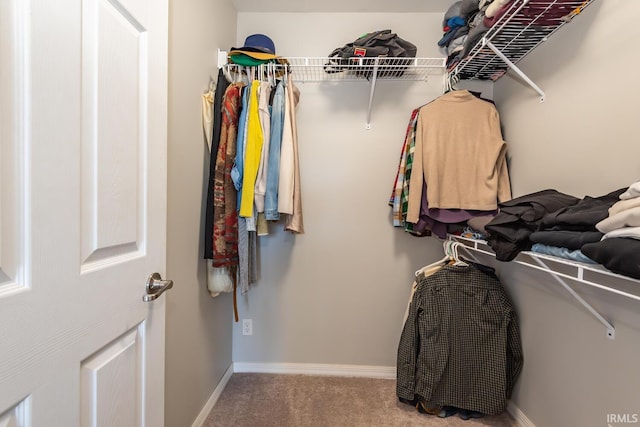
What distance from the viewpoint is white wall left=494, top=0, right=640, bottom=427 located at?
3.21ft

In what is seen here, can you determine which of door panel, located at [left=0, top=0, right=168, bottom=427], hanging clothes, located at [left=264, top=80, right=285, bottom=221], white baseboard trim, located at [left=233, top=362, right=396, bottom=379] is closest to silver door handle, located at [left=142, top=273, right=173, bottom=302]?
door panel, located at [left=0, top=0, right=168, bottom=427]

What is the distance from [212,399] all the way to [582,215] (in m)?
1.86

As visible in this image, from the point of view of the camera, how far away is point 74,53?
55 cm

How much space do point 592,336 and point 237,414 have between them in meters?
1.66

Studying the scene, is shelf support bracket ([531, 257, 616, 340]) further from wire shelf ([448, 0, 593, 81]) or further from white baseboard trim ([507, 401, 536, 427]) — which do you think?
wire shelf ([448, 0, 593, 81])

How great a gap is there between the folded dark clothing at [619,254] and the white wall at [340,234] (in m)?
1.16

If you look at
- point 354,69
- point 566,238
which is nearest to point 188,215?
point 354,69

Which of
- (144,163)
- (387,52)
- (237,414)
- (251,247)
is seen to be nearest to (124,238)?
(144,163)

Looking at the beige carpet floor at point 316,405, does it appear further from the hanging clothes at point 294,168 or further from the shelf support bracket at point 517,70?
the shelf support bracket at point 517,70

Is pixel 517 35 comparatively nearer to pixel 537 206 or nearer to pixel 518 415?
pixel 537 206

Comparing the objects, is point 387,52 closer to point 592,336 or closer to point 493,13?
point 493,13

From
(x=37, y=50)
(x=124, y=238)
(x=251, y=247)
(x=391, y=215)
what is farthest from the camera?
(x=391, y=215)

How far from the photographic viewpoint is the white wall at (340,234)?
1835 millimetres

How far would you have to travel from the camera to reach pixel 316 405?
1.61 metres
